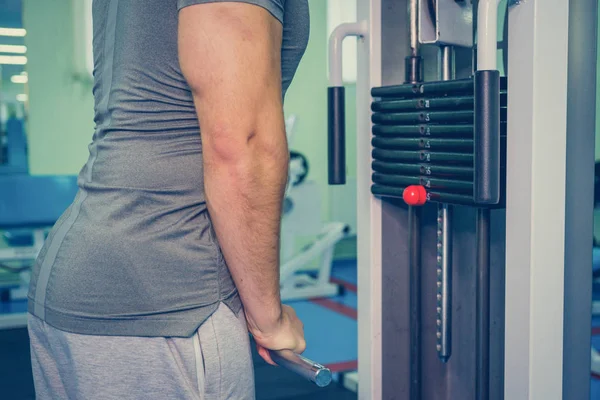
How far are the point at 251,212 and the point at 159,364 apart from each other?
0.23 metres

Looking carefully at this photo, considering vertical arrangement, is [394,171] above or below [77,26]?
below

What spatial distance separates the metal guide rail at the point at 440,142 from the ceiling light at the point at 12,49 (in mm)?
4044

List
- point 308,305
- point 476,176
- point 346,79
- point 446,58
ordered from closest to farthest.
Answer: point 476,176 → point 446,58 → point 308,305 → point 346,79

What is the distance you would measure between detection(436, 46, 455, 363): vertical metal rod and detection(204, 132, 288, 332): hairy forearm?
64cm

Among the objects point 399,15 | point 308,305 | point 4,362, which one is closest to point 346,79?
point 308,305

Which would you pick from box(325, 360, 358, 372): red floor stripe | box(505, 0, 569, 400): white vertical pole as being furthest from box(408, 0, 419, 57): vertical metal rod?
box(325, 360, 358, 372): red floor stripe

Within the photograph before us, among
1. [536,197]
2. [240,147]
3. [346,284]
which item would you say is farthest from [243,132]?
[346,284]

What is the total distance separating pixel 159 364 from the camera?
88cm

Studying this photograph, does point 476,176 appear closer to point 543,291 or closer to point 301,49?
point 543,291

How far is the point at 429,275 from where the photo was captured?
5.46 feet

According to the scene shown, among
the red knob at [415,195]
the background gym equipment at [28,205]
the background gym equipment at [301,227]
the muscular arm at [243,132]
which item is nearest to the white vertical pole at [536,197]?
the red knob at [415,195]

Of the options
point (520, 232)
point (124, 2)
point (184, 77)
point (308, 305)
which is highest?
point (124, 2)

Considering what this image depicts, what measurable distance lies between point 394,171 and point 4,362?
8.43ft

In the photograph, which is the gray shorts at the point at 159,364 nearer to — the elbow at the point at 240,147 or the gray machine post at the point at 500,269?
the elbow at the point at 240,147
